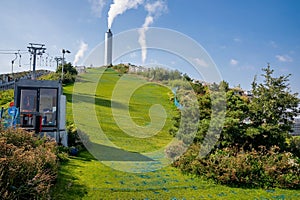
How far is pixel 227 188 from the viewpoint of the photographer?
6.38m

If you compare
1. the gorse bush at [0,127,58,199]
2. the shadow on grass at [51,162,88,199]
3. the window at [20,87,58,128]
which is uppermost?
the window at [20,87,58,128]

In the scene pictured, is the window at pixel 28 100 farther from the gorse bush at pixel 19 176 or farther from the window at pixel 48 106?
the gorse bush at pixel 19 176

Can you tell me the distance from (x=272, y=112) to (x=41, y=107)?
809 centimetres

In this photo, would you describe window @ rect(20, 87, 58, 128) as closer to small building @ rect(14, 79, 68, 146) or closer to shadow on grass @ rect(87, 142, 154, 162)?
small building @ rect(14, 79, 68, 146)

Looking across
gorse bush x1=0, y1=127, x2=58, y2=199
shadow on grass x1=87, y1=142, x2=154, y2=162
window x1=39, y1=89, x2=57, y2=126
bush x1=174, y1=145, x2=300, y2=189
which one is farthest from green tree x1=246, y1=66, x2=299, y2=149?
window x1=39, y1=89, x2=57, y2=126

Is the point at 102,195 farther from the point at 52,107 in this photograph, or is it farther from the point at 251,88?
the point at 251,88

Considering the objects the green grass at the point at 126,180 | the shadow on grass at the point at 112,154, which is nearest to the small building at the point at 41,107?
the shadow on grass at the point at 112,154

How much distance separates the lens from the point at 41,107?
9.60 metres

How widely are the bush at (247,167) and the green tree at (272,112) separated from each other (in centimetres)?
53

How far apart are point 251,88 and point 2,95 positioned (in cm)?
1917

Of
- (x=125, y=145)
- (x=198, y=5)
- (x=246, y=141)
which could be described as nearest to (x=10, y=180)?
(x=246, y=141)

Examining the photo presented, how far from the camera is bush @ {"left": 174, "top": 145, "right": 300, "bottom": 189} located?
22.1ft

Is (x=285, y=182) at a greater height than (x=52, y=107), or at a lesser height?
lesser

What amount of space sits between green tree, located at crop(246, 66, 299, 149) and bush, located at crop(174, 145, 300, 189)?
53 cm
